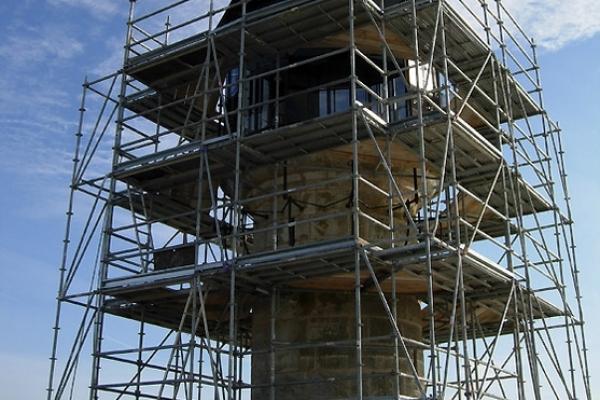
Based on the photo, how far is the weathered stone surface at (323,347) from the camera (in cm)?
1934

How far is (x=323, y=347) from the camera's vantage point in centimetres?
1955

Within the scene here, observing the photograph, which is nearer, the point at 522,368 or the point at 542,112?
the point at 522,368

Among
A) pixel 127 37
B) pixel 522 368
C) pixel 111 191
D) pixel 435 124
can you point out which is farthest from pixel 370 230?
pixel 127 37

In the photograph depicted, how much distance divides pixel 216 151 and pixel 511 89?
8843mm

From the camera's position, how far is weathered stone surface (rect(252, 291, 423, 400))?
19.3m

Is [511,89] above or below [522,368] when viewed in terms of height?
above

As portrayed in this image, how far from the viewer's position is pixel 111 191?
2186 cm

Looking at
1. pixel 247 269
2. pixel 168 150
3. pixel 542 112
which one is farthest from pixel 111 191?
pixel 542 112

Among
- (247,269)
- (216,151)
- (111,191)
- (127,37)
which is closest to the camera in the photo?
(247,269)

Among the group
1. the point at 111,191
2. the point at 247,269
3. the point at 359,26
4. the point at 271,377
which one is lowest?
the point at 271,377

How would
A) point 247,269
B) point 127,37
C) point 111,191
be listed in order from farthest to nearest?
point 127,37
point 111,191
point 247,269

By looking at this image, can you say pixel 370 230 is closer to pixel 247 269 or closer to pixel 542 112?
pixel 247 269

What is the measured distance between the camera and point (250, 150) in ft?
64.2

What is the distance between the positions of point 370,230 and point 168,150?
5128 millimetres
